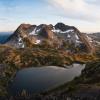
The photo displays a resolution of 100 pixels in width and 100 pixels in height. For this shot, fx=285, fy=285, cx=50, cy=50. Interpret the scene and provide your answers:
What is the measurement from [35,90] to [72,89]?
71005 mm

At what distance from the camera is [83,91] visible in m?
119

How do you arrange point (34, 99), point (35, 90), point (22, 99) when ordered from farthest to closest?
point (35, 90), point (22, 99), point (34, 99)

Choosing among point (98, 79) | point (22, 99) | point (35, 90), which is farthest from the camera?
point (35, 90)

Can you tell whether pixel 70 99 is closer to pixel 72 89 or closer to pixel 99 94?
pixel 99 94

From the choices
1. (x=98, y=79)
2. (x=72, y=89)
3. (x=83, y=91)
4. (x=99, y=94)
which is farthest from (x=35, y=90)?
(x=99, y=94)

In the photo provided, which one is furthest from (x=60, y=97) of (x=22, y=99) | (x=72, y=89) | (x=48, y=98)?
(x=72, y=89)

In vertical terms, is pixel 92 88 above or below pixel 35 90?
above

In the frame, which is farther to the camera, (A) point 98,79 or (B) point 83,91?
(A) point 98,79

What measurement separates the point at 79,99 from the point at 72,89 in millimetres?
36924

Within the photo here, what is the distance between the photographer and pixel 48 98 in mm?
99688

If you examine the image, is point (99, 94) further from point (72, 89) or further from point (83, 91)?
point (72, 89)

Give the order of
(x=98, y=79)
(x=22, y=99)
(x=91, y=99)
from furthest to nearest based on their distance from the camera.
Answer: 1. (x=98, y=79)
2. (x=22, y=99)
3. (x=91, y=99)

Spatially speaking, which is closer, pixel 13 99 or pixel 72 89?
pixel 13 99

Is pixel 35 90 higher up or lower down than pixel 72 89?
lower down
